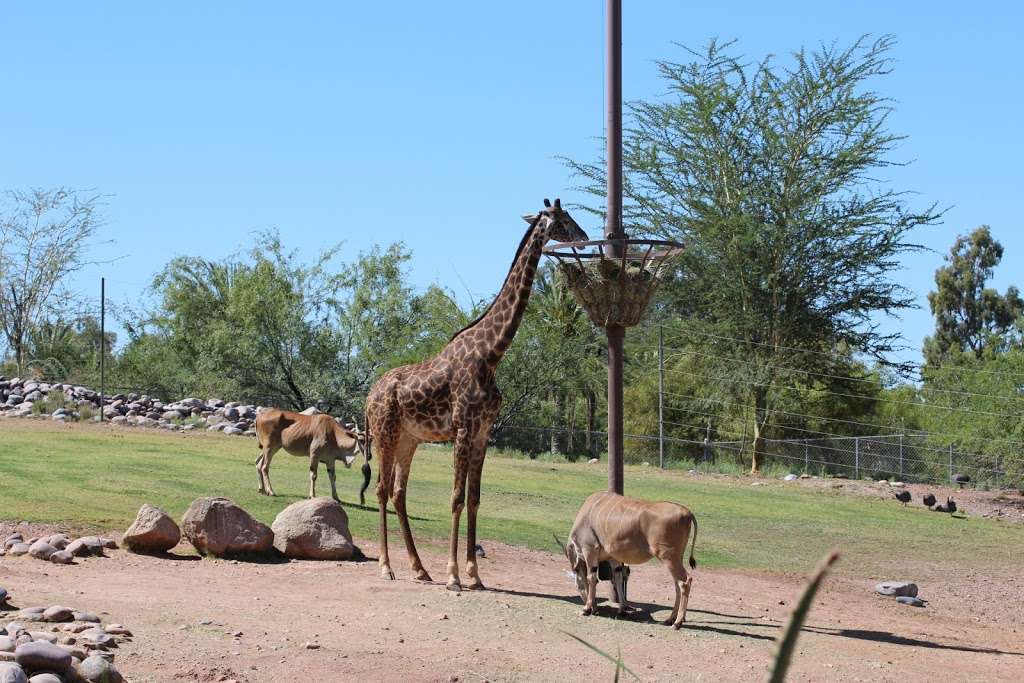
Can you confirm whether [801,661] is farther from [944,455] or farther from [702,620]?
[944,455]

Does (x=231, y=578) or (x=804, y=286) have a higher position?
(x=804, y=286)

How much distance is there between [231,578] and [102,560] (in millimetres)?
1406

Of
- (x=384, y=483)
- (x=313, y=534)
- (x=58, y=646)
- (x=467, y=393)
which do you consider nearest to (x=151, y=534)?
(x=313, y=534)

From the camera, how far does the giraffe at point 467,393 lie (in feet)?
39.2

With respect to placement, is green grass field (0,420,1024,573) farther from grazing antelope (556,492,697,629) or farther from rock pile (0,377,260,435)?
grazing antelope (556,492,697,629)

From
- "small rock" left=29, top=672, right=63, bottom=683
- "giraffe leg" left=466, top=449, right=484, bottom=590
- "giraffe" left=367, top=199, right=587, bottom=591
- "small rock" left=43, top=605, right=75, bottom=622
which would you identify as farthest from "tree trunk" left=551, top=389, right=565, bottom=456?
"small rock" left=29, top=672, right=63, bottom=683

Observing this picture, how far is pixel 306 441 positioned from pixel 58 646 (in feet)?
32.1

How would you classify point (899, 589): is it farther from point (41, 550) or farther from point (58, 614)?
point (58, 614)

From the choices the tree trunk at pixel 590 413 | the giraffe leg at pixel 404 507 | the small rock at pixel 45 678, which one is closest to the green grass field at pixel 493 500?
the giraffe leg at pixel 404 507

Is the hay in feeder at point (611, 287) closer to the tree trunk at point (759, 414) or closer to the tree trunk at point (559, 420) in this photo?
the tree trunk at point (759, 414)

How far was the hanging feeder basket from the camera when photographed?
11.7 meters

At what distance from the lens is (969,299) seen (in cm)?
6806

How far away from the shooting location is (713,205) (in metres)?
36.5

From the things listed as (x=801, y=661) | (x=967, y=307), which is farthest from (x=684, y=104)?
(x=967, y=307)
